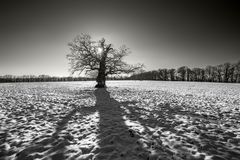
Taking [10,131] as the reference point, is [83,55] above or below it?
above

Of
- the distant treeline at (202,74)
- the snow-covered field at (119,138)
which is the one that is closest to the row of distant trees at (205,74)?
the distant treeline at (202,74)

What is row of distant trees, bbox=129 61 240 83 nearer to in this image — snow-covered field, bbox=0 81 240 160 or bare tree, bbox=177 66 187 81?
bare tree, bbox=177 66 187 81

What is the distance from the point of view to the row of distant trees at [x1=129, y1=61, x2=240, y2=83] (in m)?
80.9

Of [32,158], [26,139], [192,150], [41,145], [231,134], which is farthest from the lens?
[231,134]

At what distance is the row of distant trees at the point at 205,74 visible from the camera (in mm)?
80875

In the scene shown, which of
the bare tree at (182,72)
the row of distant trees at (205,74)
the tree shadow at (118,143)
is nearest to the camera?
the tree shadow at (118,143)

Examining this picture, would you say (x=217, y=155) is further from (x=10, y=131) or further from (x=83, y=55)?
(x=83, y=55)

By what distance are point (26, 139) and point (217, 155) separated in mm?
6466

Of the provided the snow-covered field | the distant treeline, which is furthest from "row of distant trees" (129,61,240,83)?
the snow-covered field

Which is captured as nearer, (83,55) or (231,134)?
(231,134)

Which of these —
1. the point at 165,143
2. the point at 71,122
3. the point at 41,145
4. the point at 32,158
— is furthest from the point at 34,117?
the point at 165,143

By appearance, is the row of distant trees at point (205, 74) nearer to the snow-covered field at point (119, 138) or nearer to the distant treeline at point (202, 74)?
the distant treeline at point (202, 74)

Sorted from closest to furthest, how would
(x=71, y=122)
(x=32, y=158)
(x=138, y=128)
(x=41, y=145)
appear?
(x=32, y=158) → (x=41, y=145) → (x=138, y=128) → (x=71, y=122)

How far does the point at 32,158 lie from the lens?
355 centimetres
